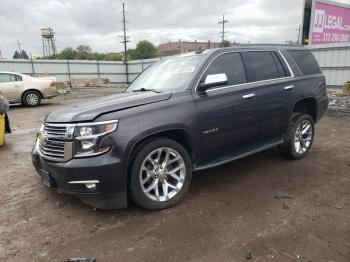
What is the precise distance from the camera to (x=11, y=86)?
13234mm

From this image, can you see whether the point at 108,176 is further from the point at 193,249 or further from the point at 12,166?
the point at 12,166

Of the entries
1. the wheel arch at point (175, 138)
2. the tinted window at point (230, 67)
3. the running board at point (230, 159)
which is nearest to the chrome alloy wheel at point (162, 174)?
the wheel arch at point (175, 138)

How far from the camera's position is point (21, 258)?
2.78 m

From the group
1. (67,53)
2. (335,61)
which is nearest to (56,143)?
(335,61)

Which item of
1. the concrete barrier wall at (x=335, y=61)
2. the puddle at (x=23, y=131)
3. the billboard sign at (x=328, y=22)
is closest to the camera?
the puddle at (x=23, y=131)

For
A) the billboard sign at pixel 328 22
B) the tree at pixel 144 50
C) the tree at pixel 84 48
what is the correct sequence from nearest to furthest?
1. the billboard sign at pixel 328 22
2. the tree at pixel 144 50
3. the tree at pixel 84 48

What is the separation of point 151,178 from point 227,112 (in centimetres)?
133

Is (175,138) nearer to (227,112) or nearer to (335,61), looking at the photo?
(227,112)

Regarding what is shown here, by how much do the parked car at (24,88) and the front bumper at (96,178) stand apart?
1170 cm

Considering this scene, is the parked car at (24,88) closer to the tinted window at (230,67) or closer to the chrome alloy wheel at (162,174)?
the tinted window at (230,67)

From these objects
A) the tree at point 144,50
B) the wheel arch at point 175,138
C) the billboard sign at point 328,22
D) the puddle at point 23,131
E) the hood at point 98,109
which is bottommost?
the puddle at point 23,131

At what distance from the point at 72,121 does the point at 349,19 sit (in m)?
19.8

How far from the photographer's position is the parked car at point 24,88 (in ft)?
43.2

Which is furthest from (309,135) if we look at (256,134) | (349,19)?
(349,19)
